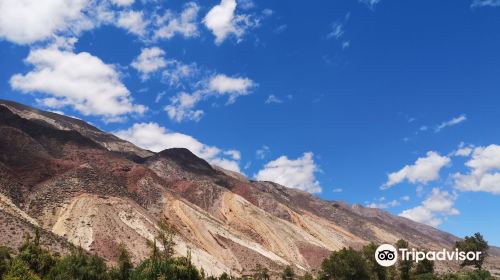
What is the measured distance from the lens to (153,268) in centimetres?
4188

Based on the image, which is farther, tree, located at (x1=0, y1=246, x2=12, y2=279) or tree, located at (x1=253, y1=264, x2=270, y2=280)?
tree, located at (x1=253, y1=264, x2=270, y2=280)

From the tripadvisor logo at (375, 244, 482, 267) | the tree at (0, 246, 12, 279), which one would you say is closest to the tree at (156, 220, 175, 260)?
the tree at (0, 246, 12, 279)

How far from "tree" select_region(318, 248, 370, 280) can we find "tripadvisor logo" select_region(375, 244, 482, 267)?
5.62 m

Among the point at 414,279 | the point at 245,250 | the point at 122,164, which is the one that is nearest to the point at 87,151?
the point at 122,164

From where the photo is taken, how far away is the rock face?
87.0m

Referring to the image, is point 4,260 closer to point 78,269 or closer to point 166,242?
point 78,269

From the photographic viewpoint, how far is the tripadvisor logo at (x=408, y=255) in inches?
2313

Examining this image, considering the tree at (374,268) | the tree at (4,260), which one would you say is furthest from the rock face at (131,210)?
the tree at (374,268)

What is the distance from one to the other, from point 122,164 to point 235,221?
34.0m

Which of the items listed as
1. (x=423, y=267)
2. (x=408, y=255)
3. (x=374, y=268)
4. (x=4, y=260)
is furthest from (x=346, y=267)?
(x=4, y=260)

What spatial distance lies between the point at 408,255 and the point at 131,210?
55103 mm

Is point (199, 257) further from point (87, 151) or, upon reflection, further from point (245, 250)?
point (87, 151)

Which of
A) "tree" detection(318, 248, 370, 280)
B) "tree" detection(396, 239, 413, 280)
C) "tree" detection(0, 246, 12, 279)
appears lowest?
"tree" detection(0, 246, 12, 279)

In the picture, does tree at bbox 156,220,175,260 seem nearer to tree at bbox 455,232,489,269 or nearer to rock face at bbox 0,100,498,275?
rock face at bbox 0,100,498,275
